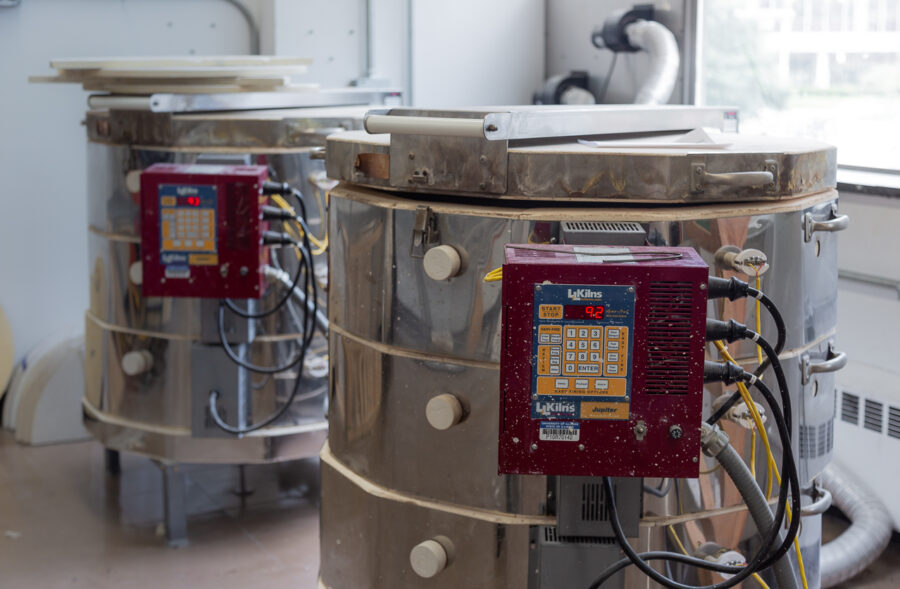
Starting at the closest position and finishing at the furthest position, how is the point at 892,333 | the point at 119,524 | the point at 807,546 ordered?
the point at 807,546, the point at 892,333, the point at 119,524

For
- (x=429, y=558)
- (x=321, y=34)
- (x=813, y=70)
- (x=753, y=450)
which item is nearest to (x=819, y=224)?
(x=753, y=450)

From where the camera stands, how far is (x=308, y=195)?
2709 millimetres

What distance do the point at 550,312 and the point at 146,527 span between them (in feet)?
6.68

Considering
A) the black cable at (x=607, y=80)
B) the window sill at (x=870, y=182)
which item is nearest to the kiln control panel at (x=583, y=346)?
the window sill at (x=870, y=182)

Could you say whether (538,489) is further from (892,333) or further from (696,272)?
(892,333)

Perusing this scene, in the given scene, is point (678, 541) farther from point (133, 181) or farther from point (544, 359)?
point (133, 181)

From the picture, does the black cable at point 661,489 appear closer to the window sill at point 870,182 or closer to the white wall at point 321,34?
the window sill at point 870,182

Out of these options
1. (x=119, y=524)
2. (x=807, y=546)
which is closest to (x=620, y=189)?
(x=807, y=546)

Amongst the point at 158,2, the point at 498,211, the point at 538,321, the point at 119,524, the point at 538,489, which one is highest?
the point at 158,2

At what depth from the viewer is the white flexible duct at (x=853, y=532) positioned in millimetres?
2490

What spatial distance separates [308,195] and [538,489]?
52.9 inches

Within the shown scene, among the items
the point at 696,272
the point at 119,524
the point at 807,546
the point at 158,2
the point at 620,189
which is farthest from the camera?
the point at 158,2

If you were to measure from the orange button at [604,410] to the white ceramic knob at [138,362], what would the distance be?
1827 millimetres

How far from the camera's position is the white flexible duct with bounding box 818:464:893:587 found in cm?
249
